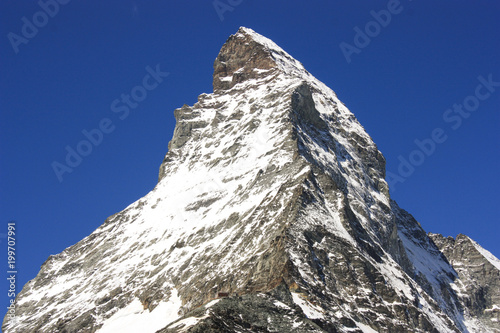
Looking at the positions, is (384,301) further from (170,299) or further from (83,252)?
(83,252)

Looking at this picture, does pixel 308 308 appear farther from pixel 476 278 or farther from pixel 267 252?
pixel 476 278

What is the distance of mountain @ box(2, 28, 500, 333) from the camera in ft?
321

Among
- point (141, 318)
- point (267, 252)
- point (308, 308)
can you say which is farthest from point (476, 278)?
point (308, 308)

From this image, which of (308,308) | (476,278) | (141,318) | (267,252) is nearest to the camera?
(308,308)

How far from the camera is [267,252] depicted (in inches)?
4053

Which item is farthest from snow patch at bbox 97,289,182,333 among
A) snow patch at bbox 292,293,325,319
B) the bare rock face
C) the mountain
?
the bare rock face

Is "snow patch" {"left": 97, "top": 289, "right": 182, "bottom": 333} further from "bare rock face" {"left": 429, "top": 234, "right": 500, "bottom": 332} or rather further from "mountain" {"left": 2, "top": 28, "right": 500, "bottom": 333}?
"bare rock face" {"left": 429, "top": 234, "right": 500, "bottom": 332}

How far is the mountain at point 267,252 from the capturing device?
3848 inches

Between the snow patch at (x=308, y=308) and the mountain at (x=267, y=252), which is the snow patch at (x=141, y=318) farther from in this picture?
the snow patch at (x=308, y=308)

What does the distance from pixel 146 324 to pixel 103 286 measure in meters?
25.6

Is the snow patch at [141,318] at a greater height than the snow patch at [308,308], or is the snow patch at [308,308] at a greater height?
the snow patch at [141,318]

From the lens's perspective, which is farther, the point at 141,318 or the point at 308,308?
the point at 141,318

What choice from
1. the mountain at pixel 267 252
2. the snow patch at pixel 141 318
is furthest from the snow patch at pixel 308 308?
the snow patch at pixel 141 318

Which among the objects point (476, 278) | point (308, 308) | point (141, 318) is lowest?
point (308, 308)
